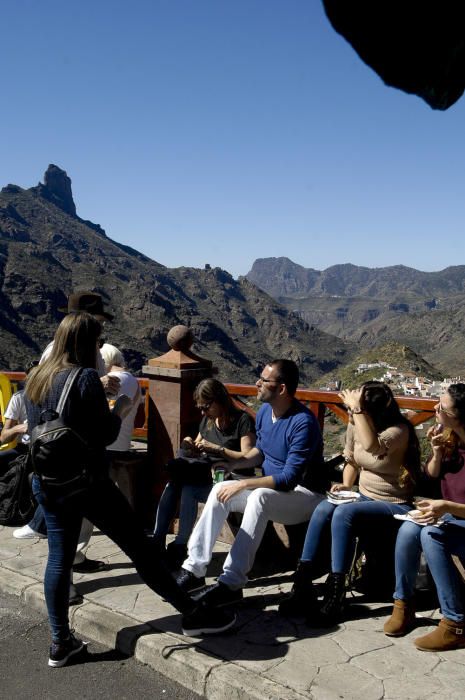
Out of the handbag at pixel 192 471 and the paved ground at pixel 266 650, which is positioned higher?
the handbag at pixel 192 471

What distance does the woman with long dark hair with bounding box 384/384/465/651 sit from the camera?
3.24 metres

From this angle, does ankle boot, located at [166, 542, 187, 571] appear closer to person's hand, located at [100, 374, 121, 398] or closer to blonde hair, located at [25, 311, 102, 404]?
person's hand, located at [100, 374, 121, 398]

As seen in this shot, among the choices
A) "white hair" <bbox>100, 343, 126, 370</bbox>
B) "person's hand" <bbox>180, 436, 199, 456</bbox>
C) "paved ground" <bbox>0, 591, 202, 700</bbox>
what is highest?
"white hair" <bbox>100, 343, 126, 370</bbox>

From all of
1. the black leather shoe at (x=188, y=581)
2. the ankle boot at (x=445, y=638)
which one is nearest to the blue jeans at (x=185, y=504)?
the black leather shoe at (x=188, y=581)

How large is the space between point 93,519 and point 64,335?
2.94ft

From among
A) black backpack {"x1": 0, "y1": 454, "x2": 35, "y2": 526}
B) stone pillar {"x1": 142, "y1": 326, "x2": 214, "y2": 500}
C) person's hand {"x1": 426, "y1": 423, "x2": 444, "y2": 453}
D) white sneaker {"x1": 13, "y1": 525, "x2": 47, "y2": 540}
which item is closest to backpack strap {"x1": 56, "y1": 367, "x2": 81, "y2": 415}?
stone pillar {"x1": 142, "y1": 326, "x2": 214, "y2": 500}

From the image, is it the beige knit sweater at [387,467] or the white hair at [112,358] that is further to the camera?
the white hair at [112,358]

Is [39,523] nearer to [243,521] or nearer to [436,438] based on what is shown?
[243,521]

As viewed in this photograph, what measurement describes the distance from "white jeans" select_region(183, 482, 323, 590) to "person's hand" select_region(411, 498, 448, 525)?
0.81 metres

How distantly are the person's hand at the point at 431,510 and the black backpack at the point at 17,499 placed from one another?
3.10 metres

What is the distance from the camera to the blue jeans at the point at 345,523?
364 centimetres

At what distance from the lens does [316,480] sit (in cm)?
414

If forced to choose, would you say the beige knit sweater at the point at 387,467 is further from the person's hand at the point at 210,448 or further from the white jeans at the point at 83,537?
the white jeans at the point at 83,537

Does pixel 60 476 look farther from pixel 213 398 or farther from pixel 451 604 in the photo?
pixel 451 604
